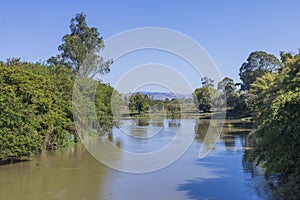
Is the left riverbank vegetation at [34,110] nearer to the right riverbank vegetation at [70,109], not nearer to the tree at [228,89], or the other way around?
the right riverbank vegetation at [70,109]

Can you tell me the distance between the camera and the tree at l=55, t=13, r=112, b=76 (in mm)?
29797

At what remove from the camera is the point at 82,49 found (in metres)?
30.1

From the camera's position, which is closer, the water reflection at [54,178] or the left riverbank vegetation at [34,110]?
the water reflection at [54,178]

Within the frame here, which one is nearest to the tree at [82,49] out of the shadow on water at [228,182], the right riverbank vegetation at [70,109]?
the right riverbank vegetation at [70,109]

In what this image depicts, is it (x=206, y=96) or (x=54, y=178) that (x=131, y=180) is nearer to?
(x=54, y=178)

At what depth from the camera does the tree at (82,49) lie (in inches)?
1173

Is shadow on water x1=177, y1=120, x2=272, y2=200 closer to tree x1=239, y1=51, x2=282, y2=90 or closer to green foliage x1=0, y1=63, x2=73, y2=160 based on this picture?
green foliage x1=0, y1=63, x2=73, y2=160

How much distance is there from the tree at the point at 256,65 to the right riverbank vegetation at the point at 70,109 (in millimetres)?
6748

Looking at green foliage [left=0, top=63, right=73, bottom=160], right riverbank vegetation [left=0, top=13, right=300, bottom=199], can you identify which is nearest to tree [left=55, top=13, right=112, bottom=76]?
right riverbank vegetation [left=0, top=13, right=300, bottom=199]

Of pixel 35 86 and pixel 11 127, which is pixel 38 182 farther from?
pixel 35 86

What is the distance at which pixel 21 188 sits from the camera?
11.1 m

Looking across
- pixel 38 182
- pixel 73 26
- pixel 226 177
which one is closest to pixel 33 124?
pixel 38 182

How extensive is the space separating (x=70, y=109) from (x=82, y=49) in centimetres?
1126

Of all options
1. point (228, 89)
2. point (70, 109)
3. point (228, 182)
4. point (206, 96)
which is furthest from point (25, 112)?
point (228, 89)
